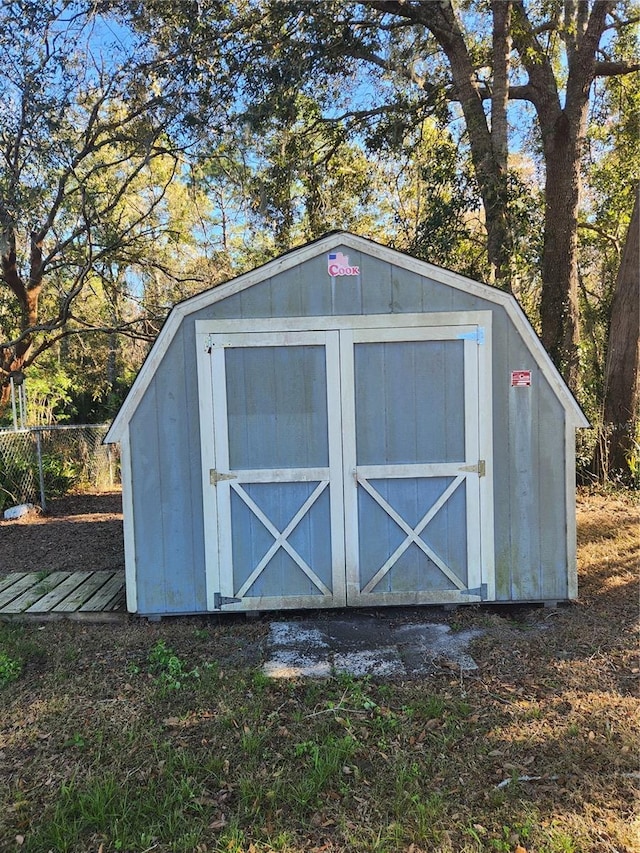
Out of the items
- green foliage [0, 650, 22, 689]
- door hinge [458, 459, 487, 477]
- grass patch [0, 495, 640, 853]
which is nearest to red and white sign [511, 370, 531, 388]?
door hinge [458, 459, 487, 477]

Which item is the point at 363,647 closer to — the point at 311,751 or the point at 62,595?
the point at 311,751

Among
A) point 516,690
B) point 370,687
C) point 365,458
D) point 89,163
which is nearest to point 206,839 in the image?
point 370,687

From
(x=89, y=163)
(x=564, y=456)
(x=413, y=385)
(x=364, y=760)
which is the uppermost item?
(x=89, y=163)

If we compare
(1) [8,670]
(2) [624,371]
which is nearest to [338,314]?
(1) [8,670]

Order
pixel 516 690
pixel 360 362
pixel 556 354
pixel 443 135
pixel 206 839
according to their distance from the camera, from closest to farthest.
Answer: pixel 206 839 < pixel 516 690 < pixel 360 362 < pixel 556 354 < pixel 443 135

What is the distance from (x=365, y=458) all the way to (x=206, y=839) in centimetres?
269

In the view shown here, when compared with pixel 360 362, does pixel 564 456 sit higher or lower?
lower

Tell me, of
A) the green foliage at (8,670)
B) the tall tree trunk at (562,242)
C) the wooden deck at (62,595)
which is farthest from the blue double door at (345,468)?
the tall tree trunk at (562,242)

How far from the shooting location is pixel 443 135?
1014 cm

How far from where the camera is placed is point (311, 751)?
112 inches

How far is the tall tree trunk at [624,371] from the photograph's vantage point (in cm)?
947

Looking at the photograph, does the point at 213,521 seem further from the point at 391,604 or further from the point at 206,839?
the point at 206,839

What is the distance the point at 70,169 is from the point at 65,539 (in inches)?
207

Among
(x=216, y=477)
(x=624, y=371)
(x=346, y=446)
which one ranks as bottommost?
(x=216, y=477)
